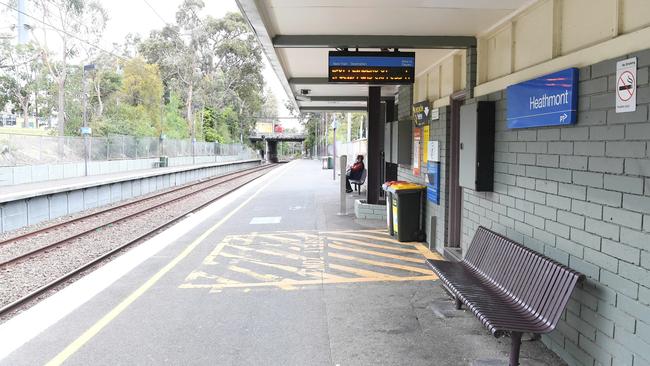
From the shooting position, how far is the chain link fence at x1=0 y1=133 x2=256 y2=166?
23.1 meters

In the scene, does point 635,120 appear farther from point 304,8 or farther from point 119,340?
point 119,340

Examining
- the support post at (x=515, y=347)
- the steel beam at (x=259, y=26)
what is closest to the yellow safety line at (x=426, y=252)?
the steel beam at (x=259, y=26)

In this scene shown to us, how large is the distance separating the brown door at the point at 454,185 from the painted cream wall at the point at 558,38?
1.07m

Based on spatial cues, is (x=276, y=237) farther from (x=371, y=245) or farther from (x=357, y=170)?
(x=357, y=170)

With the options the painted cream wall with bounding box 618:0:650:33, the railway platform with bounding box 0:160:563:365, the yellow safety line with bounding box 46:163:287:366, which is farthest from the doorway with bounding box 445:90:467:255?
the painted cream wall with bounding box 618:0:650:33

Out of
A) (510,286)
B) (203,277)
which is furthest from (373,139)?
(510,286)

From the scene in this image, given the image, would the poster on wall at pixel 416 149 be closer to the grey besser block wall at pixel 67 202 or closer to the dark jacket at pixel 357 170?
the dark jacket at pixel 357 170

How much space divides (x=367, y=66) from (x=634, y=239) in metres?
5.87

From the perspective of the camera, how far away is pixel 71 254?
1015cm

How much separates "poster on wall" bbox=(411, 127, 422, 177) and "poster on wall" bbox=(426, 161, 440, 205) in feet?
3.78

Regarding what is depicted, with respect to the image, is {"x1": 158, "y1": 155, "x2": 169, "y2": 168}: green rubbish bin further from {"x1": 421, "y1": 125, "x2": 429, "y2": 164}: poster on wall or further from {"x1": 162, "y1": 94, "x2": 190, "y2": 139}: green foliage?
{"x1": 421, "y1": 125, "x2": 429, "y2": 164}: poster on wall

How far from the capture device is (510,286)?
15.9 feet

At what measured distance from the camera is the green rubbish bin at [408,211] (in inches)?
383

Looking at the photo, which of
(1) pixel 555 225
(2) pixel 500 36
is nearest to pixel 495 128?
(2) pixel 500 36
